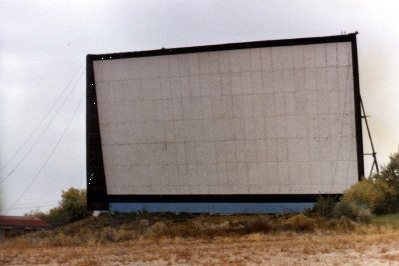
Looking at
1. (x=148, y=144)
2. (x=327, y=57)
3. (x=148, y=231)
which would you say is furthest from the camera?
(x=148, y=144)

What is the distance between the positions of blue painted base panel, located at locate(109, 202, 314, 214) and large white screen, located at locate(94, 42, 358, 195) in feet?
3.05

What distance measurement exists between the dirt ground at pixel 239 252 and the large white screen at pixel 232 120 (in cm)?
938

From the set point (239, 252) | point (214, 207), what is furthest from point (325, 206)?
point (239, 252)

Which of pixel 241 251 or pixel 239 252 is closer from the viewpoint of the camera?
pixel 239 252

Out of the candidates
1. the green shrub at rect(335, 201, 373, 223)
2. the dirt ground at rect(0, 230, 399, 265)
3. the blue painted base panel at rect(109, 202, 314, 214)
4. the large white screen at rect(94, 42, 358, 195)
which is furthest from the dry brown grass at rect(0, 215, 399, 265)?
the large white screen at rect(94, 42, 358, 195)

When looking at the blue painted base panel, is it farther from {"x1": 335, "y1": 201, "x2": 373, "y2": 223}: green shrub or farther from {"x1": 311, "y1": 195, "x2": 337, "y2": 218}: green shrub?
{"x1": 335, "y1": 201, "x2": 373, "y2": 223}: green shrub

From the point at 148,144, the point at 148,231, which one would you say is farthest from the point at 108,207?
the point at 148,231

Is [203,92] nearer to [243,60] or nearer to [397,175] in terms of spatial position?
[243,60]

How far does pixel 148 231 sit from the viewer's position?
103 feet

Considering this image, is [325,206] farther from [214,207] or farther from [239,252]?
[239,252]

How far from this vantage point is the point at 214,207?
3809cm

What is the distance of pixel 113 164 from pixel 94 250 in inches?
609

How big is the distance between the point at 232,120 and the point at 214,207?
6.35 metres

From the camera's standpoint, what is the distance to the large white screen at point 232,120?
3553 cm
